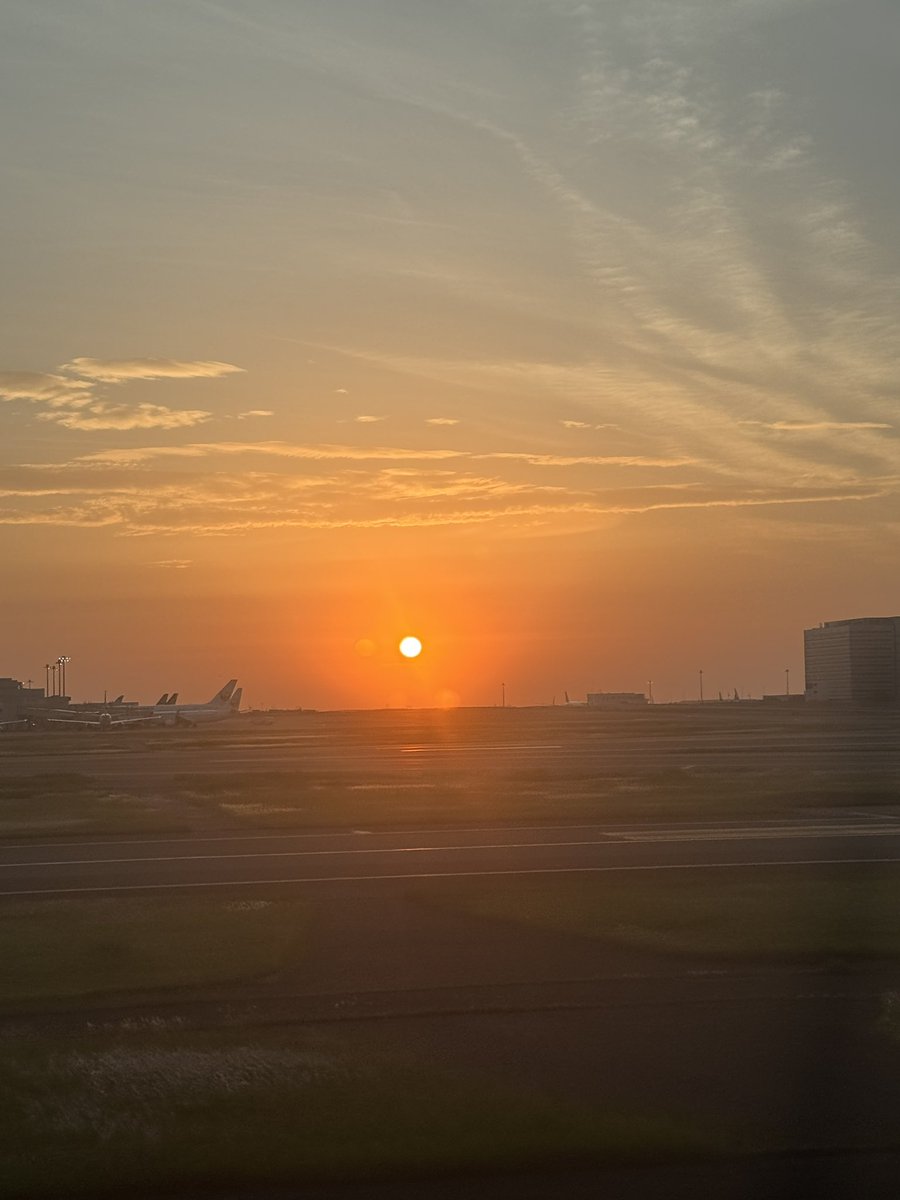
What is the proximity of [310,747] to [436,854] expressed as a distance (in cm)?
6636

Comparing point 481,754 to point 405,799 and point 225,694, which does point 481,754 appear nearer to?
point 405,799

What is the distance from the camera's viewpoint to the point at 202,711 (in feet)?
502

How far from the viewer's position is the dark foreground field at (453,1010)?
9992mm

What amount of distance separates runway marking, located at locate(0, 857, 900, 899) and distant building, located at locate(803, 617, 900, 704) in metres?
152

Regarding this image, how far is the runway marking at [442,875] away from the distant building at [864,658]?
498 feet

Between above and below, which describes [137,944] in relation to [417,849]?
above

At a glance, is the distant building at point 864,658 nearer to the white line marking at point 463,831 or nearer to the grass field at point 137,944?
the white line marking at point 463,831

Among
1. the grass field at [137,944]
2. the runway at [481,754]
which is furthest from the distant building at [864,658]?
the grass field at [137,944]

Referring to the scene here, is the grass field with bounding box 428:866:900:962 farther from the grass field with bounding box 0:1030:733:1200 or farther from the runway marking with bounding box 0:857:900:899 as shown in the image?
the grass field with bounding box 0:1030:733:1200

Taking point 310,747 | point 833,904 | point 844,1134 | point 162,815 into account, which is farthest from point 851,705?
point 844,1134

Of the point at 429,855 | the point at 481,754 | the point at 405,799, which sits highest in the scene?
the point at 429,855

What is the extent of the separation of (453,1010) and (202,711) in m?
142

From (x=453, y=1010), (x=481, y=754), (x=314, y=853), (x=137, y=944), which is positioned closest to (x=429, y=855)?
(x=314, y=853)

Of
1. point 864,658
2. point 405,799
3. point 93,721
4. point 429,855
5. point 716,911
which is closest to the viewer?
point 716,911
